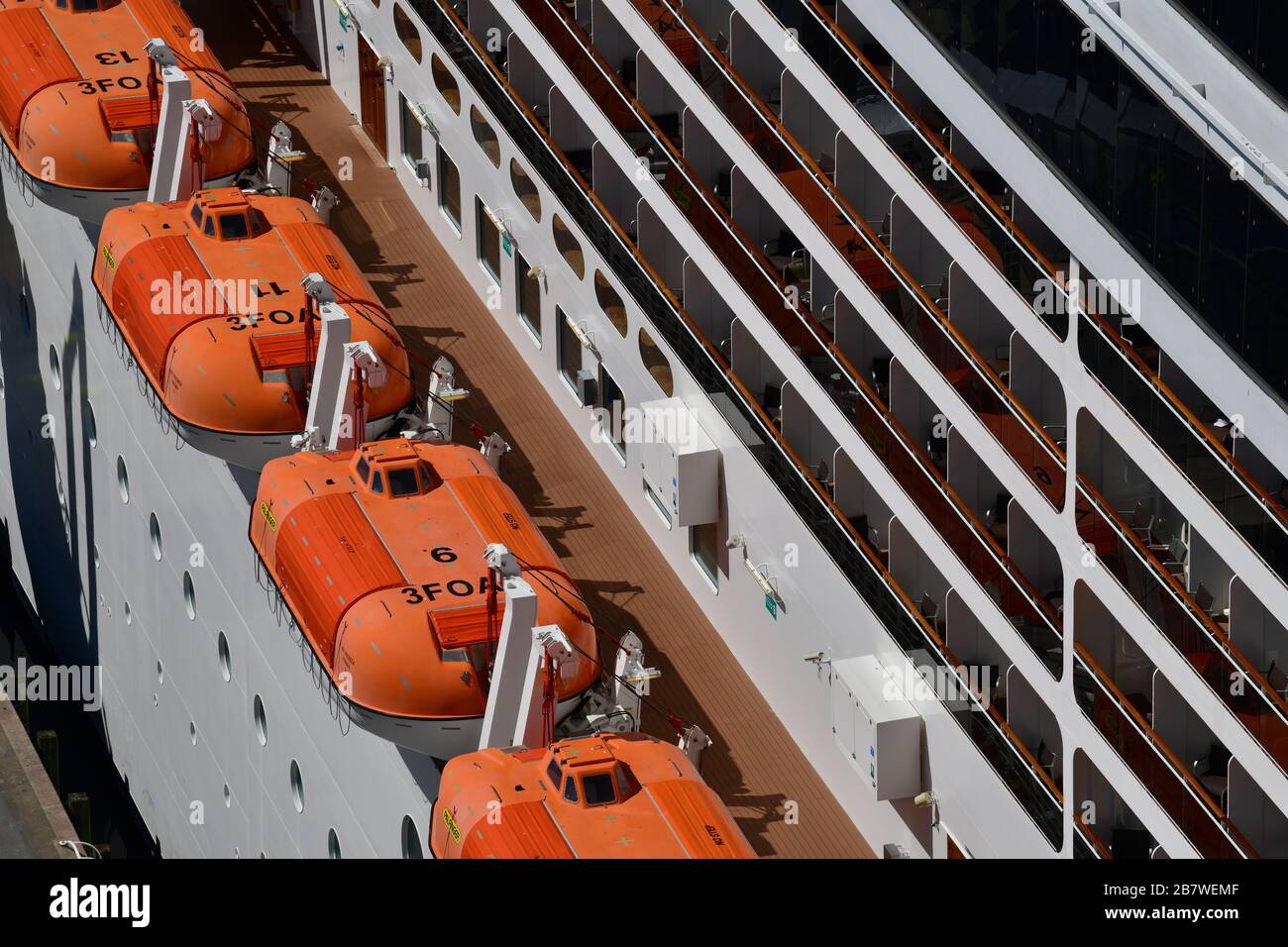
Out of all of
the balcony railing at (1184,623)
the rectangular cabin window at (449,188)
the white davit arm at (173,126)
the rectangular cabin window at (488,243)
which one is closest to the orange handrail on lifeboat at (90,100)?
the white davit arm at (173,126)

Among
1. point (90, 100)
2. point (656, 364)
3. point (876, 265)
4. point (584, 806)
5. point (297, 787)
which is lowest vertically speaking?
point (297, 787)

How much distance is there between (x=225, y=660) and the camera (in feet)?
76.7

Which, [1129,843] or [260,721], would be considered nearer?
[1129,843]

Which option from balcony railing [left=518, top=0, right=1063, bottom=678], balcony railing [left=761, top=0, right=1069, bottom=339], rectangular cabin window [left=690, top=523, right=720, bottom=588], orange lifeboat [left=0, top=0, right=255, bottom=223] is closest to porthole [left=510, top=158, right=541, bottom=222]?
balcony railing [left=518, top=0, right=1063, bottom=678]

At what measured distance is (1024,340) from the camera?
16.8m

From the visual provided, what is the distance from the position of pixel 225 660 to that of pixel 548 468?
3574 mm

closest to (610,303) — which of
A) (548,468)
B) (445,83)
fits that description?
(548,468)

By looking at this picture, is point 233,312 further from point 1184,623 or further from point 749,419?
point 1184,623

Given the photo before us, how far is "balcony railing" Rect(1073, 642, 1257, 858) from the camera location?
600 inches

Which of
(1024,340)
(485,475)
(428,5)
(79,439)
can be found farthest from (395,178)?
(1024,340)

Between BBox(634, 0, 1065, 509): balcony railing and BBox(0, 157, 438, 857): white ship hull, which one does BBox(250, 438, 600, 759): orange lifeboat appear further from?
BBox(634, 0, 1065, 509): balcony railing

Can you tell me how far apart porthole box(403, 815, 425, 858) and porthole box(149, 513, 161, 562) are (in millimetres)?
6658

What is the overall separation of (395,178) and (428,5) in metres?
2.04

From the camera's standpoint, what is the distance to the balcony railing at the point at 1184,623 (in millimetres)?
14766
